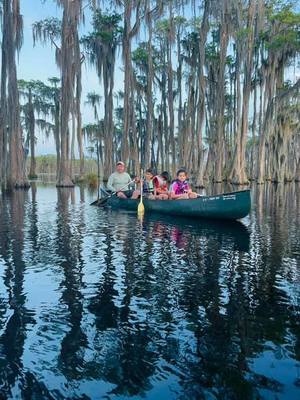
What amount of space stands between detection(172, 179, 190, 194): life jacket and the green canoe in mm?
654

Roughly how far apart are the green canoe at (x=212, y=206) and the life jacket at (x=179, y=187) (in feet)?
2.15

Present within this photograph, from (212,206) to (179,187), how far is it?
1944mm

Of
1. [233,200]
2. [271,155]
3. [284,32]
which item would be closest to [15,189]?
[233,200]

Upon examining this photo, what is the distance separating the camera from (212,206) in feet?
46.5

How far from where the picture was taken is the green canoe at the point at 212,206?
13.7 m

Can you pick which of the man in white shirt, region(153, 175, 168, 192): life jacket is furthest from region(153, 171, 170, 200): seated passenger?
the man in white shirt

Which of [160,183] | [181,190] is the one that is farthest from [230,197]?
[160,183]

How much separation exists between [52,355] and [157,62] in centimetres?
4754

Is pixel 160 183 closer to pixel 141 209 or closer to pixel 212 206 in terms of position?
pixel 141 209

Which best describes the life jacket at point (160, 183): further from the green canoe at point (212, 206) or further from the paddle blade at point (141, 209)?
the green canoe at point (212, 206)

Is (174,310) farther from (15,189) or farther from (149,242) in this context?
(15,189)

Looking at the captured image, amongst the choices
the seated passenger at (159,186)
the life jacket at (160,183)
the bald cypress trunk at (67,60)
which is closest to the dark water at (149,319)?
the seated passenger at (159,186)

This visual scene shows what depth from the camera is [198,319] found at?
17.6 ft

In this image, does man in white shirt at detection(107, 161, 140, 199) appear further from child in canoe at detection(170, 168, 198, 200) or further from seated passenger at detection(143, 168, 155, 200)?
child in canoe at detection(170, 168, 198, 200)
